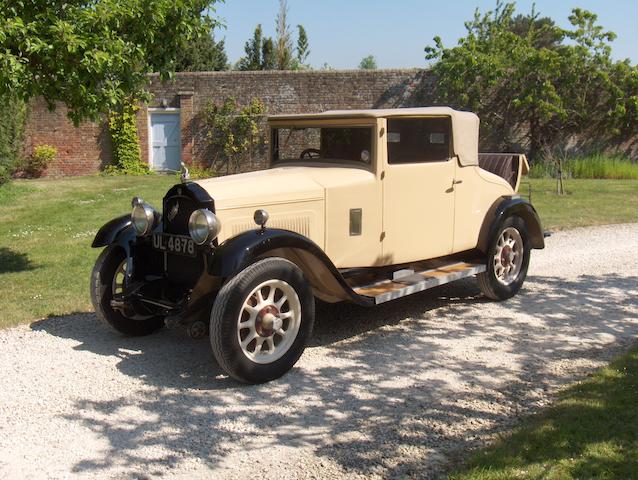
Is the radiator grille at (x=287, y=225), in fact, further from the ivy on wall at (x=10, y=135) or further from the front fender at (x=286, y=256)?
the ivy on wall at (x=10, y=135)

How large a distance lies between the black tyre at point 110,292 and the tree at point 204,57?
25.3 m

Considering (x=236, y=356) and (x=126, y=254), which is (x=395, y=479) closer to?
(x=236, y=356)

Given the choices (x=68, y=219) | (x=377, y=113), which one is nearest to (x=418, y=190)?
(x=377, y=113)

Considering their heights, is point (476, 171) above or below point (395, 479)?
above

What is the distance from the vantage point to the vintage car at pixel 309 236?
15.3ft

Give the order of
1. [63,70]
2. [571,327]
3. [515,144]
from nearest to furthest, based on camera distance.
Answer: [571,327] → [63,70] → [515,144]

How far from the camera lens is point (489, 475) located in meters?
3.31

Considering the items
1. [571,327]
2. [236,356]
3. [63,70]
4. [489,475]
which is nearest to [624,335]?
[571,327]

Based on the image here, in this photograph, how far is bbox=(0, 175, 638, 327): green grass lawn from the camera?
699 centimetres

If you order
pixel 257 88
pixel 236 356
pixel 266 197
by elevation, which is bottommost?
pixel 236 356

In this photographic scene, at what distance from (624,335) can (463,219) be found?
169cm

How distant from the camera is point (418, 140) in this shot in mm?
5914

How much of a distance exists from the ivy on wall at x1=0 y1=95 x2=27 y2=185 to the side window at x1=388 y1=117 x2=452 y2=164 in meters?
13.2

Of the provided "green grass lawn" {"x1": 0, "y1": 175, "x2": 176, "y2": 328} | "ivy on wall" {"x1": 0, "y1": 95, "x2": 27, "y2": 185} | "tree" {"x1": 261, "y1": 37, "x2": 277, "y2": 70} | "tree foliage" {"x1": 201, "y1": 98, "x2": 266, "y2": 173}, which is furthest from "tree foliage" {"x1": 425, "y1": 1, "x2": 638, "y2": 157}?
"tree" {"x1": 261, "y1": 37, "x2": 277, "y2": 70}
